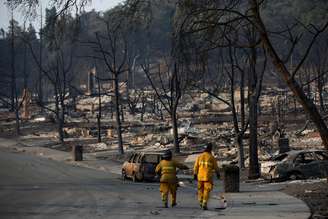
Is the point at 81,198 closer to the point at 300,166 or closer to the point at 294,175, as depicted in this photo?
the point at 294,175

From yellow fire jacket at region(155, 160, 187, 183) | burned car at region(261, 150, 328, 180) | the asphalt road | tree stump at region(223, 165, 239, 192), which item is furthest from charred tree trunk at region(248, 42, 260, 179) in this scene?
yellow fire jacket at region(155, 160, 187, 183)

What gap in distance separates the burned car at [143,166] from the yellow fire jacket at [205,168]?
460 inches

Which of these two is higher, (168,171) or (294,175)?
(168,171)

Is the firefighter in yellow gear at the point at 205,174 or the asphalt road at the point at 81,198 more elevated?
the firefighter in yellow gear at the point at 205,174

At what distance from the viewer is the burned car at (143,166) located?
2870 cm

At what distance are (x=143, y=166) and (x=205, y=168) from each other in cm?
1224

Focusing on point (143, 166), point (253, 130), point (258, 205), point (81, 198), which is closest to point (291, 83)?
point (258, 205)

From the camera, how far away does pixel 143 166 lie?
28.7 meters

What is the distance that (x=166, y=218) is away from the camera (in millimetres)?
15328

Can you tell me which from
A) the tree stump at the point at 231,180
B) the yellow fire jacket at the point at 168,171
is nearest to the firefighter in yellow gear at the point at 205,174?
the yellow fire jacket at the point at 168,171

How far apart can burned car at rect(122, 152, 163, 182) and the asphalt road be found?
68 centimetres

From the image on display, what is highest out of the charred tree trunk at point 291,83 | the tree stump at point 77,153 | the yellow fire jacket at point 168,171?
the charred tree trunk at point 291,83

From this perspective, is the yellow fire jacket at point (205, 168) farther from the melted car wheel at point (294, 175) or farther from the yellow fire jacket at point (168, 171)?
the melted car wheel at point (294, 175)

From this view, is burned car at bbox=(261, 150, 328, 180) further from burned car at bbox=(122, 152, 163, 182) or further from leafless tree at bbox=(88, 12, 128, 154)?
leafless tree at bbox=(88, 12, 128, 154)
